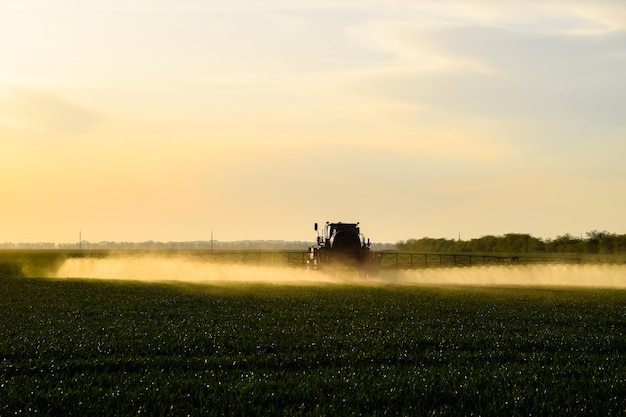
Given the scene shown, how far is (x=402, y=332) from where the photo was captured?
19.4m

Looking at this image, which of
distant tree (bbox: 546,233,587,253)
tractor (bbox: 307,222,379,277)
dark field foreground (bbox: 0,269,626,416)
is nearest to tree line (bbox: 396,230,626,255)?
distant tree (bbox: 546,233,587,253)

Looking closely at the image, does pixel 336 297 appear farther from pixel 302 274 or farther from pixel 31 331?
pixel 302 274

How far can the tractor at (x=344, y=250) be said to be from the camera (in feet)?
165

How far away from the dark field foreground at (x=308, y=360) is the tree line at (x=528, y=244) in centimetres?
11245

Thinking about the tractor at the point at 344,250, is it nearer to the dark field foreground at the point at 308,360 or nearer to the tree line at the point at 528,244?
the dark field foreground at the point at 308,360

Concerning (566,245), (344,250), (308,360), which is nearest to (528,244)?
(566,245)

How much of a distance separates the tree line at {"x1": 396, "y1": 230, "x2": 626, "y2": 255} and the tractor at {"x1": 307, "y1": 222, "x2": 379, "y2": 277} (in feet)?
295

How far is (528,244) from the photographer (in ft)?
508

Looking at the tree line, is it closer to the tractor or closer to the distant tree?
the distant tree

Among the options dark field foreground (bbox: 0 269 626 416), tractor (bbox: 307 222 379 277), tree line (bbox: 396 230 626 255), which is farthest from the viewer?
tree line (bbox: 396 230 626 255)

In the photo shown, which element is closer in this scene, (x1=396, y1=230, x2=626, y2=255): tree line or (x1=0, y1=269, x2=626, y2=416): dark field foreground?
(x1=0, y1=269, x2=626, y2=416): dark field foreground

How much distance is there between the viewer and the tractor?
50.4 metres

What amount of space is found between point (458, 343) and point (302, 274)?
4019cm

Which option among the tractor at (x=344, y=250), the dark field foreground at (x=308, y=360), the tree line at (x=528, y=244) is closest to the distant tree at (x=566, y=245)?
the tree line at (x=528, y=244)
